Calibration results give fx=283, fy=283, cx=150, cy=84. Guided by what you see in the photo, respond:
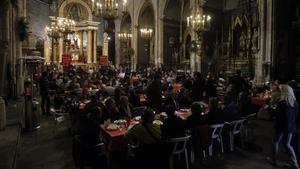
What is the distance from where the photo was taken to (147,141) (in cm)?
413

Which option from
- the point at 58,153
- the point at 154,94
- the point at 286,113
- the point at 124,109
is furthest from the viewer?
the point at 154,94

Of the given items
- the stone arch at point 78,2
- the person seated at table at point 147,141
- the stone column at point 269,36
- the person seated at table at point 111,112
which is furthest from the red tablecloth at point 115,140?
the stone arch at point 78,2

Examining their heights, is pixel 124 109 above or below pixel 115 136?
above

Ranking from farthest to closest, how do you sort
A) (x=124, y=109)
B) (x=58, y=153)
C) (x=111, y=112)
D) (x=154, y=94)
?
(x=154, y=94), (x=58, y=153), (x=124, y=109), (x=111, y=112)

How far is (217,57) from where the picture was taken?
18.6 metres

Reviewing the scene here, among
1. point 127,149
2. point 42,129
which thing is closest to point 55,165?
point 127,149

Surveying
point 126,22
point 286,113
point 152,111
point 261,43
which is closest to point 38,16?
point 126,22

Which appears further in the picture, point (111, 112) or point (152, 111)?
point (111, 112)

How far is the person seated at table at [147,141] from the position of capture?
4.12 metres

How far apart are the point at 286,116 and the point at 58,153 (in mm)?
4620

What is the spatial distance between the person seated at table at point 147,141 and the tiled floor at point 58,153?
1.19 meters

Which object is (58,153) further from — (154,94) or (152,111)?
(152,111)

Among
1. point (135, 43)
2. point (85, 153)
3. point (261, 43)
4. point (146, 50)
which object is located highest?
point (135, 43)

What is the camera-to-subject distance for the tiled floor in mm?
5371
